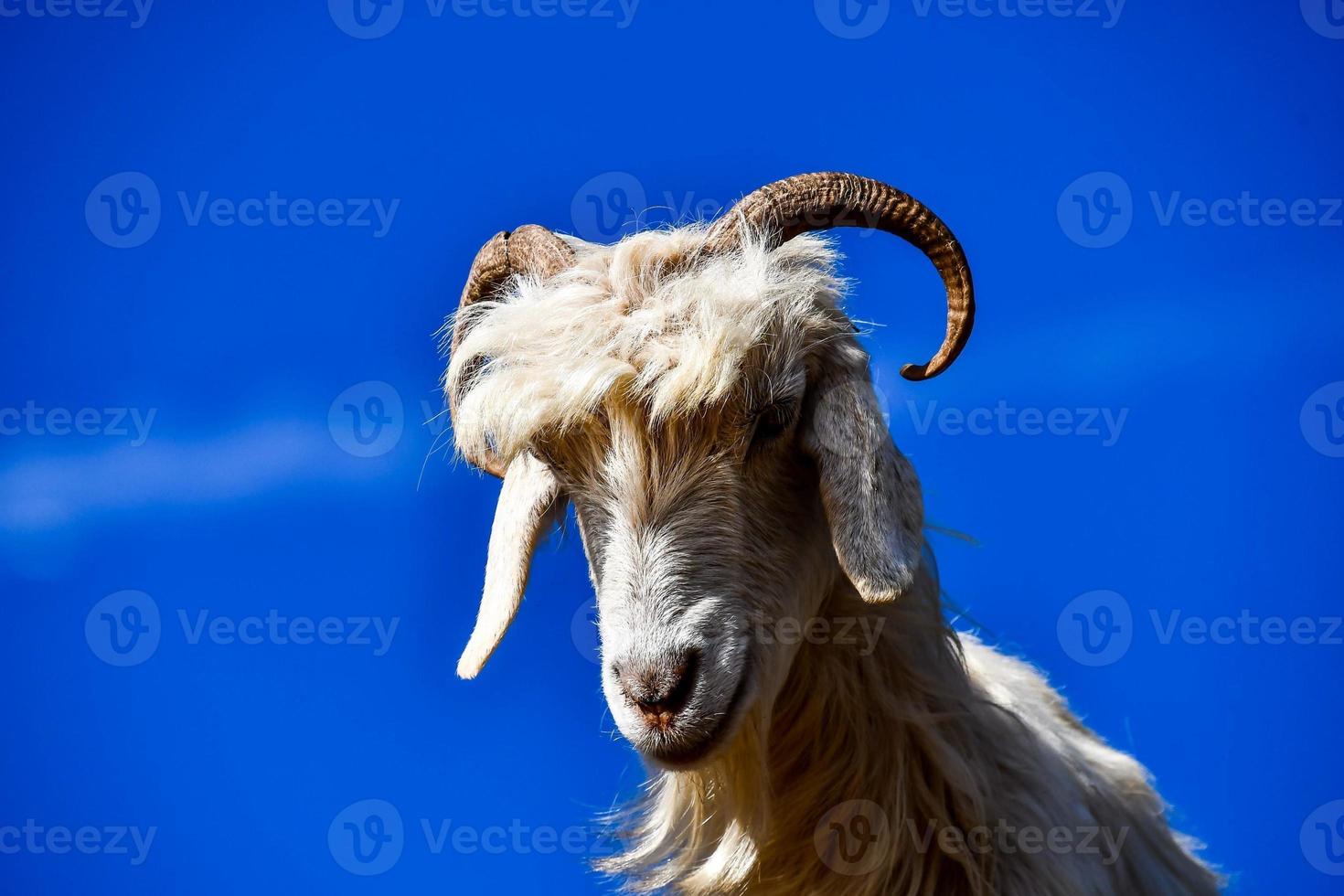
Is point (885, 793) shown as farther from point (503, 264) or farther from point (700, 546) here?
point (503, 264)

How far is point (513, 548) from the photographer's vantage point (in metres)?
4.95

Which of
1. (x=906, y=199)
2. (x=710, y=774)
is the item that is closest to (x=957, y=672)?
(x=710, y=774)

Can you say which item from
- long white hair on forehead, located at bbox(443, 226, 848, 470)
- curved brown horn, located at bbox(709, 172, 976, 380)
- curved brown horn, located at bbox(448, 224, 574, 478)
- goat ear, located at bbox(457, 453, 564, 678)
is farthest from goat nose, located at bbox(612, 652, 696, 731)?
curved brown horn, located at bbox(709, 172, 976, 380)

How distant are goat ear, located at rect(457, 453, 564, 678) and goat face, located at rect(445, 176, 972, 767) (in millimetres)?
163

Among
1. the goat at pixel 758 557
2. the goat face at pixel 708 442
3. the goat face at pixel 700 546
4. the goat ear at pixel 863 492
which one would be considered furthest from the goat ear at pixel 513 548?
the goat ear at pixel 863 492

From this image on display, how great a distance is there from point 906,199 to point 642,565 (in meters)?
1.75

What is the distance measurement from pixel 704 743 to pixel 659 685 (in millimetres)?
251

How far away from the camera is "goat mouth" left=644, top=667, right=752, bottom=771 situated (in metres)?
3.92

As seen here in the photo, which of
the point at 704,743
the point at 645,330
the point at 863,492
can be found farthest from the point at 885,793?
the point at 645,330

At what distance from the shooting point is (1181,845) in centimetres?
646

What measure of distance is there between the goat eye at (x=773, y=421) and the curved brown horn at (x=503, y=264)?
110 centimetres

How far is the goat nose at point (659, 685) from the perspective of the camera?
12.6ft

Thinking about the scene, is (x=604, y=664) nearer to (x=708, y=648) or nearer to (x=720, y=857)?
(x=708, y=648)

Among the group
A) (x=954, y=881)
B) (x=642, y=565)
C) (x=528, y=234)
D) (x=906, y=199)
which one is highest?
(x=528, y=234)
